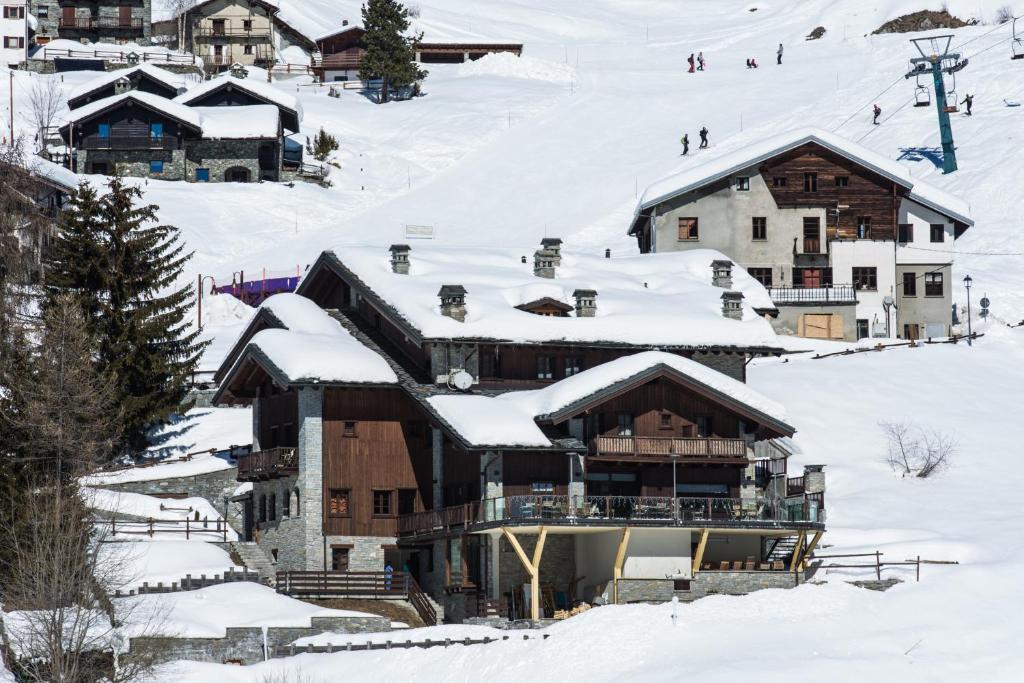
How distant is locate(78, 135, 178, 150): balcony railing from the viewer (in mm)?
105750

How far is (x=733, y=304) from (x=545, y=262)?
6.61m

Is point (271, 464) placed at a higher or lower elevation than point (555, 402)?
lower

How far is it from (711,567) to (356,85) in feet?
291

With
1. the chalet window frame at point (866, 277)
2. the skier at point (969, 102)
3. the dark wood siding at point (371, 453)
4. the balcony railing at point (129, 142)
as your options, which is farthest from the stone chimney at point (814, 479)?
the skier at point (969, 102)

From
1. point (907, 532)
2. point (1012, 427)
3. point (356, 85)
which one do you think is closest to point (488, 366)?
point (907, 532)

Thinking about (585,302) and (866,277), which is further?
(866,277)

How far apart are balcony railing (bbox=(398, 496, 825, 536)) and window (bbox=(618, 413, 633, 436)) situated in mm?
2682

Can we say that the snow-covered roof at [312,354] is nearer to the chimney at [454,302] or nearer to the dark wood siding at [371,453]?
the dark wood siding at [371,453]

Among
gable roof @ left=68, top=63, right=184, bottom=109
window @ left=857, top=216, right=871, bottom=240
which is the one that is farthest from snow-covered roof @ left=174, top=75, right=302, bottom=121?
window @ left=857, top=216, right=871, bottom=240

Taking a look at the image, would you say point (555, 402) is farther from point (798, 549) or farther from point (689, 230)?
point (689, 230)

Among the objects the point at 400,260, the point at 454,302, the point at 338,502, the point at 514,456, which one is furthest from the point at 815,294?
the point at 338,502

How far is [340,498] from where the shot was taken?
54469 mm

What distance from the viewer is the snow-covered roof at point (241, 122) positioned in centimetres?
10681

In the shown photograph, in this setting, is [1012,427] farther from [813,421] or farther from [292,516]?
[292,516]
